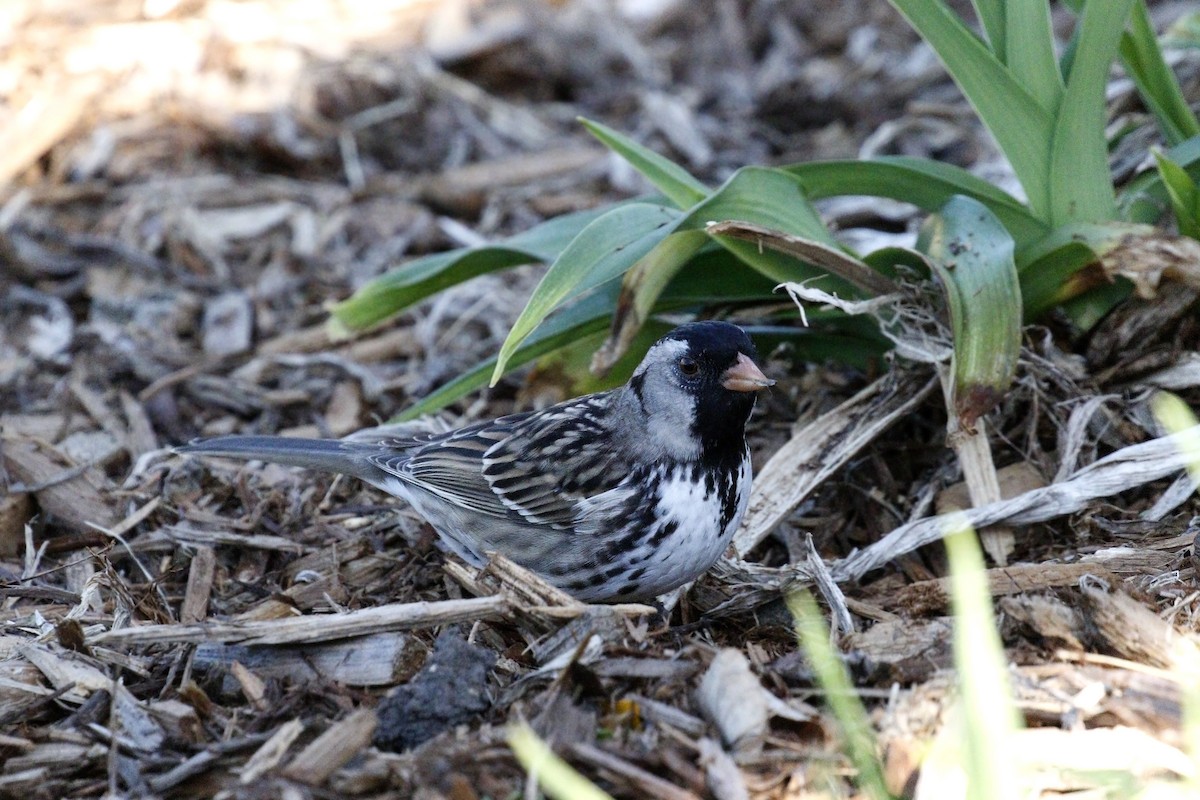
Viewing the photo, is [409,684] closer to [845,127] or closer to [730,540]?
[730,540]

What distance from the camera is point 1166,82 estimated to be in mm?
4684

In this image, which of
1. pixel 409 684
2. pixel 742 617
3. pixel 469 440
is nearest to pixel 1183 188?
pixel 742 617

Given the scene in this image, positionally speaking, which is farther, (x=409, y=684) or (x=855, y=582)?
(x=855, y=582)

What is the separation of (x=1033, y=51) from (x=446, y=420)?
269cm

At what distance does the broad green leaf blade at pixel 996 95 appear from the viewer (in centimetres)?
425

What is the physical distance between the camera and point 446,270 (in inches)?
192

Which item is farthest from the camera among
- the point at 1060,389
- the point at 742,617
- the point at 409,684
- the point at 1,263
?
the point at 1,263

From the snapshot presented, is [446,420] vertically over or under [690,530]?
under

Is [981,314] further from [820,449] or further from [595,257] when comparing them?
[595,257]

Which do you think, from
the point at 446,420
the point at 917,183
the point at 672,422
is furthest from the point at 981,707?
the point at 446,420

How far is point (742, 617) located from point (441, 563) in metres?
1.17

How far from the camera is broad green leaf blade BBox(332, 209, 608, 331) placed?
4875 mm

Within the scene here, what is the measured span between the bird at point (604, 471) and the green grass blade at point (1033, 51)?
1290mm

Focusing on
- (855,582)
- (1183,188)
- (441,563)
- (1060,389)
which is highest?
(1183,188)
